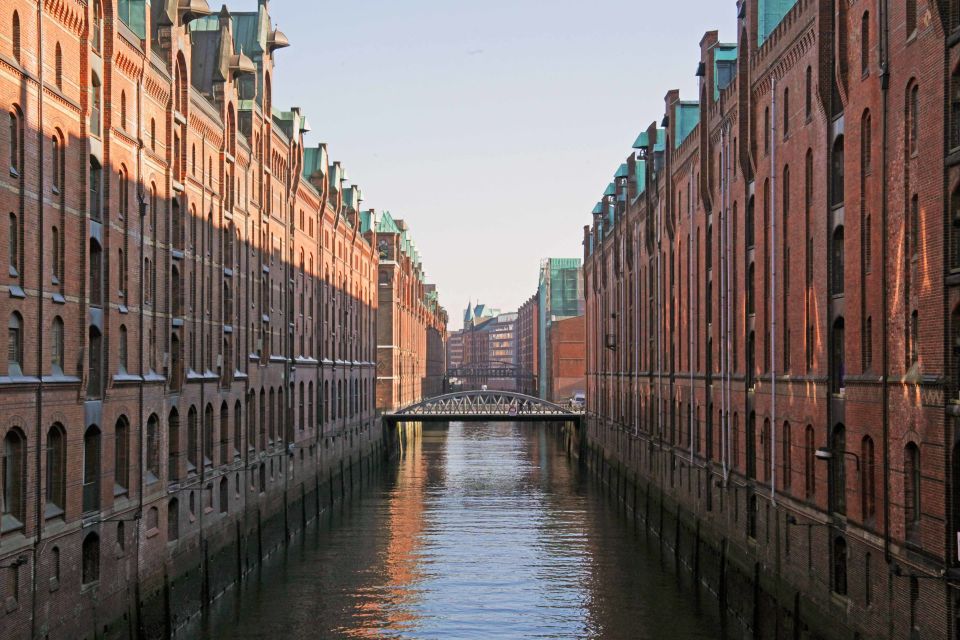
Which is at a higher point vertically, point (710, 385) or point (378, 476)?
point (710, 385)

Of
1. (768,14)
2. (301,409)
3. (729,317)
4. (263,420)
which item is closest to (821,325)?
(729,317)

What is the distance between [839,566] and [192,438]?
765 inches

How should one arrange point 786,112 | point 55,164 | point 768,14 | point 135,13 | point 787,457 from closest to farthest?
1. point 55,164
2. point 787,457
3. point 786,112
4. point 135,13
5. point 768,14

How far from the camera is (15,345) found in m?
21.0

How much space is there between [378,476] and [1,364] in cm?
5265

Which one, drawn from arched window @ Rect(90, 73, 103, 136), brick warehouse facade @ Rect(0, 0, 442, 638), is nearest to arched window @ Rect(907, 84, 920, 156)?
brick warehouse facade @ Rect(0, 0, 442, 638)

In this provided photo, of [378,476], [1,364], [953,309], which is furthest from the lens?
[378,476]

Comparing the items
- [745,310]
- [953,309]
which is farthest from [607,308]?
[953,309]

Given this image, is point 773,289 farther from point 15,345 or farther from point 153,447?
point 15,345

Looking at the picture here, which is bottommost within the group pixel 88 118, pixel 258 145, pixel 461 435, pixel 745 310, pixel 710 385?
pixel 461 435

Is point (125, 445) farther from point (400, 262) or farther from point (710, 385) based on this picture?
point (400, 262)

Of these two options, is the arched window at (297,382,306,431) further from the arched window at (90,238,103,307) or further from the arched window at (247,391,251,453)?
the arched window at (90,238,103,307)

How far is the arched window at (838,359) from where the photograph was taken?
25172 millimetres

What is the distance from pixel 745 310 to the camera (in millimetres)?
33344
